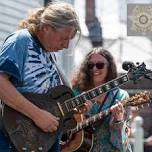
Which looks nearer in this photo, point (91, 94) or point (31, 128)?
point (31, 128)

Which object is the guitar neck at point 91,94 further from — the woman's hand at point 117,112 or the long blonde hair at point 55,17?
the long blonde hair at point 55,17

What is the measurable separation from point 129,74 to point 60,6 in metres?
0.91

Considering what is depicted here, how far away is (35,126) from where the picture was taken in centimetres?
329

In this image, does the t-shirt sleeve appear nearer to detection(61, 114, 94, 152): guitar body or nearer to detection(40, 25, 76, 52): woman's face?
detection(40, 25, 76, 52): woman's face

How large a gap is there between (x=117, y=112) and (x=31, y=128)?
1.08 meters

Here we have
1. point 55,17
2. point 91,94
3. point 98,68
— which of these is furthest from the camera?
point 98,68

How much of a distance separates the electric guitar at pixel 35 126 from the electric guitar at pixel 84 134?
532mm

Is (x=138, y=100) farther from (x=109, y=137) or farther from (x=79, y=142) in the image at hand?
(x=79, y=142)

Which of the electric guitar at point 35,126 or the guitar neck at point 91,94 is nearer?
the electric guitar at point 35,126

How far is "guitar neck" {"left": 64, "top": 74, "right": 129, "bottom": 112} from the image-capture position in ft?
11.7

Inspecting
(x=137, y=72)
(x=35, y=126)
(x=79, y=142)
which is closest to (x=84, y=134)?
(x=79, y=142)

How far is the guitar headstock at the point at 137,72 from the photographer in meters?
4.10

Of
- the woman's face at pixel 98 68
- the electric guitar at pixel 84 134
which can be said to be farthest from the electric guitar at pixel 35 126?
the woman's face at pixel 98 68

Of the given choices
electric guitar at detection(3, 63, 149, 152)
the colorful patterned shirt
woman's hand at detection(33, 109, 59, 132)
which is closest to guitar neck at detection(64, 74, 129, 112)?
electric guitar at detection(3, 63, 149, 152)
